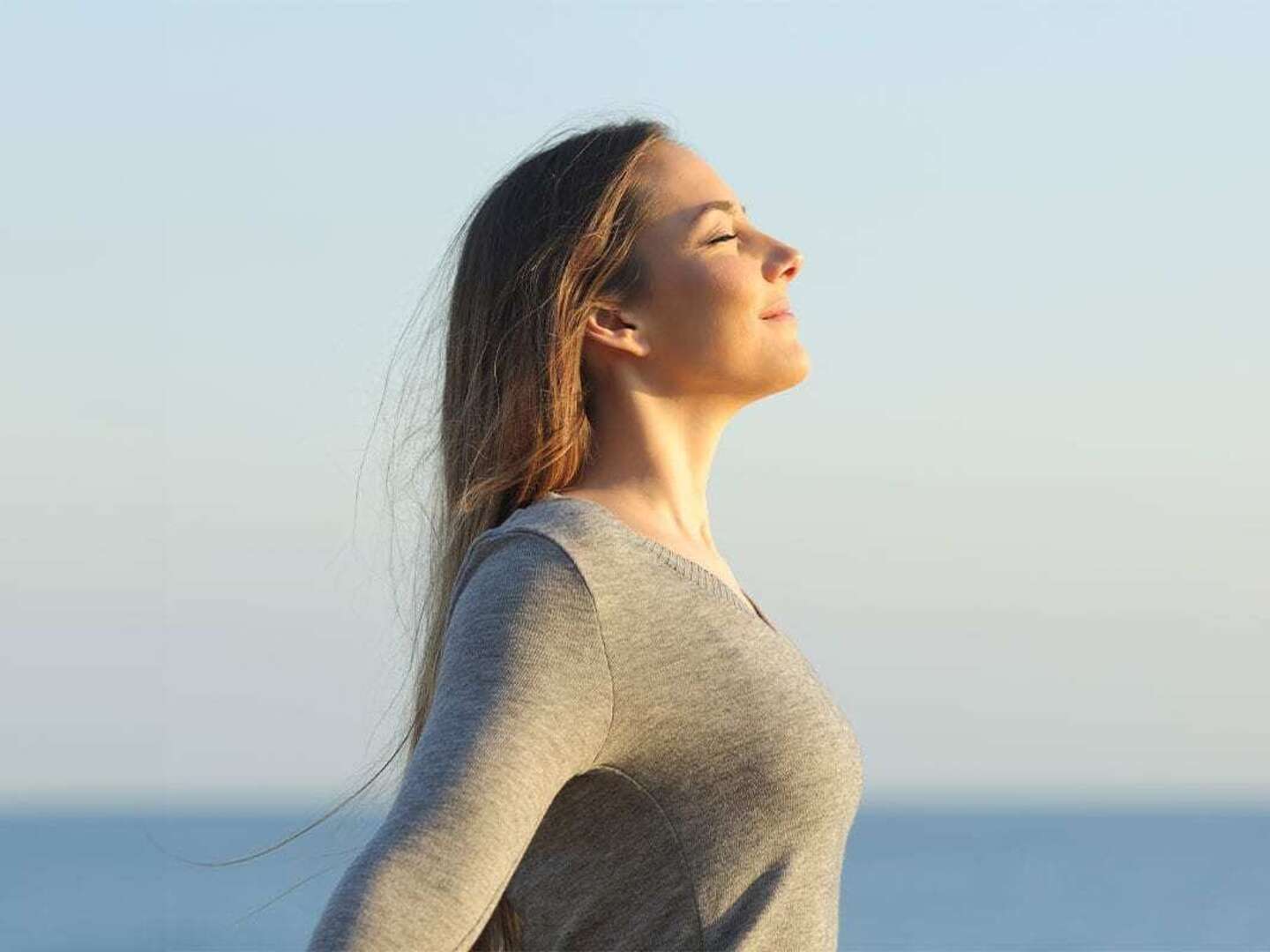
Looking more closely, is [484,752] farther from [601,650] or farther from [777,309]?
[777,309]

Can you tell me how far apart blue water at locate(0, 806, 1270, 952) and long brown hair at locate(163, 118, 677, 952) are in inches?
347

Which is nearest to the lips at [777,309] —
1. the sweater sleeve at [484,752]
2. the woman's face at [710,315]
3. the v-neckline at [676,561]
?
the woman's face at [710,315]

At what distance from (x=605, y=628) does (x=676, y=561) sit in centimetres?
21

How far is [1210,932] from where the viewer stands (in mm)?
15133

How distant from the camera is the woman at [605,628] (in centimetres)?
150

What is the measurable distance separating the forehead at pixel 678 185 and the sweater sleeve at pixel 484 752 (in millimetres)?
495

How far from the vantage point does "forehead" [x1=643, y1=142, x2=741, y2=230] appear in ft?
6.77

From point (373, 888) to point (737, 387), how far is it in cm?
81

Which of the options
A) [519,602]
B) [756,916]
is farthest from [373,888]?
[756,916]

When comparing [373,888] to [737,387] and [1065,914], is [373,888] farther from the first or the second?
[1065,914]

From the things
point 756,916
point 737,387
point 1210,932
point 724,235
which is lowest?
point 1210,932

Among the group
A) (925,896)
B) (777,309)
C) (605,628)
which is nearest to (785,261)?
(777,309)

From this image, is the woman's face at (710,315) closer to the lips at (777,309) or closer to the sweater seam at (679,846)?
the lips at (777,309)

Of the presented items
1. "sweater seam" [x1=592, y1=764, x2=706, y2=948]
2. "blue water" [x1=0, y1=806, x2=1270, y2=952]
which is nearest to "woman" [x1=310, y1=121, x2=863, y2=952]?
"sweater seam" [x1=592, y1=764, x2=706, y2=948]
